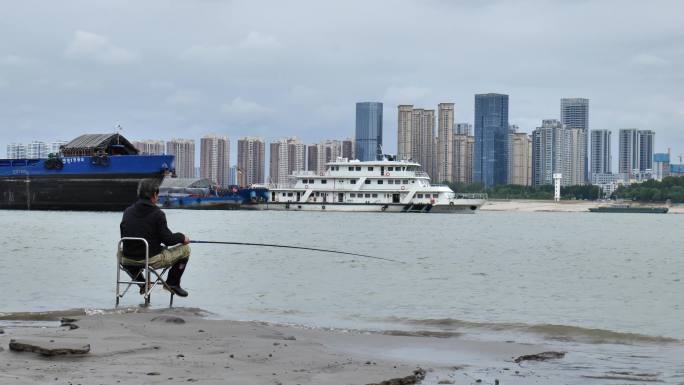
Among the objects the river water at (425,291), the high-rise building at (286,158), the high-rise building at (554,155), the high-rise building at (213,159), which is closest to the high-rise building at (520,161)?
the high-rise building at (554,155)

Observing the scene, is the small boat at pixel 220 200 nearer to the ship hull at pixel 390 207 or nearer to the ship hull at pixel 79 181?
the ship hull at pixel 390 207

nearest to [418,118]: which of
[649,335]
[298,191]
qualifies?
[298,191]

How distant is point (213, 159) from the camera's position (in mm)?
144250

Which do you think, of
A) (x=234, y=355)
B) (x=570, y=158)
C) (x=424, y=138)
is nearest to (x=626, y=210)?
(x=424, y=138)

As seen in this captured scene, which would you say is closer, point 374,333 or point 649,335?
point 374,333

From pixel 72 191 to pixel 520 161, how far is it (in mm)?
128430

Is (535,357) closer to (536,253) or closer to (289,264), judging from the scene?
(289,264)

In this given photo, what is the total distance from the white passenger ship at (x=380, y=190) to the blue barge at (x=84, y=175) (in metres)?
17.6

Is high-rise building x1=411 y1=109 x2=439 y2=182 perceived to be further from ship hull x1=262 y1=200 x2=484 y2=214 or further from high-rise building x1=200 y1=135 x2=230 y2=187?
ship hull x1=262 y1=200 x2=484 y2=214

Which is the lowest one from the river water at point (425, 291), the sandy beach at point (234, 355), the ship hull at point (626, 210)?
the ship hull at point (626, 210)

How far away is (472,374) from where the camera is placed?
5.55 m

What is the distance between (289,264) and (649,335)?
34.4ft

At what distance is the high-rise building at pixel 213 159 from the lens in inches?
5679

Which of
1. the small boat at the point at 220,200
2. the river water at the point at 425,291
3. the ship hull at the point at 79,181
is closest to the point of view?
the river water at the point at 425,291
